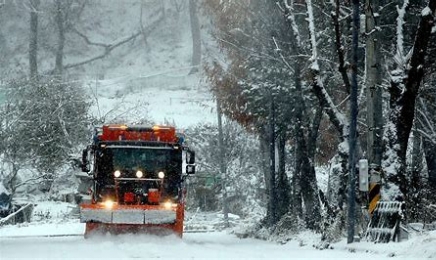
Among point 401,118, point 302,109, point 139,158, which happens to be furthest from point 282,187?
point 401,118

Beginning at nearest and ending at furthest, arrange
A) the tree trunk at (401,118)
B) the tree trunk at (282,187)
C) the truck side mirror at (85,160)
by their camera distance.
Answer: the tree trunk at (401,118), the truck side mirror at (85,160), the tree trunk at (282,187)

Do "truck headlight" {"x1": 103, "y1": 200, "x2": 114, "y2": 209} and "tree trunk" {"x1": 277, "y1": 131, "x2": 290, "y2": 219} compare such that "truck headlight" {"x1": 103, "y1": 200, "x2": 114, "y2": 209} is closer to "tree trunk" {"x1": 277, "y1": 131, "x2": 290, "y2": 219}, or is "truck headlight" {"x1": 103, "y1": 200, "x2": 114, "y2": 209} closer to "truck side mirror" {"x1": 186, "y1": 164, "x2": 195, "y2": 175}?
"truck side mirror" {"x1": 186, "y1": 164, "x2": 195, "y2": 175}

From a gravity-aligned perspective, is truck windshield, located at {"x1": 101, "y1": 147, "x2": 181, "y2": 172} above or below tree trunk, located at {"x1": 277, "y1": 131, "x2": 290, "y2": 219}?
above

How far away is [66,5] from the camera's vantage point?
5650 cm

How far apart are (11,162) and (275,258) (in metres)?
24.5

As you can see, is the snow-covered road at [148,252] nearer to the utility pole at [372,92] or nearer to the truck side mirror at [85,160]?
the truck side mirror at [85,160]

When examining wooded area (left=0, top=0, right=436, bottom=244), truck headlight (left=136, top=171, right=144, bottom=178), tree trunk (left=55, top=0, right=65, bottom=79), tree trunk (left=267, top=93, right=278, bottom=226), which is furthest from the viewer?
tree trunk (left=55, top=0, right=65, bottom=79)

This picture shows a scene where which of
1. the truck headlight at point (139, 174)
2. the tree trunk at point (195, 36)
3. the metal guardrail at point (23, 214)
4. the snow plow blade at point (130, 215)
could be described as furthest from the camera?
the tree trunk at point (195, 36)

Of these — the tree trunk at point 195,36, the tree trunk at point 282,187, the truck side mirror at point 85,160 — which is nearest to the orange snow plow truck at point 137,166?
the truck side mirror at point 85,160

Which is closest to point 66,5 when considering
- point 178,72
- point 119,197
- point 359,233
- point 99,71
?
point 99,71

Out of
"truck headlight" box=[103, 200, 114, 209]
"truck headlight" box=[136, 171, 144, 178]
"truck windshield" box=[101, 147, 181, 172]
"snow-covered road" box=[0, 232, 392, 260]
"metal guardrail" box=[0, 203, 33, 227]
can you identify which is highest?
"truck windshield" box=[101, 147, 181, 172]

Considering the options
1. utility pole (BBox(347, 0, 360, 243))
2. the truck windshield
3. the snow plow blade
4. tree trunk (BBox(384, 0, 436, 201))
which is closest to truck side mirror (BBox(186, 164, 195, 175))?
the truck windshield

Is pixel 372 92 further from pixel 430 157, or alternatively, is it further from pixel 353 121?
pixel 430 157

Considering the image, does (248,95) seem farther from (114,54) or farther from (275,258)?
(114,54)
